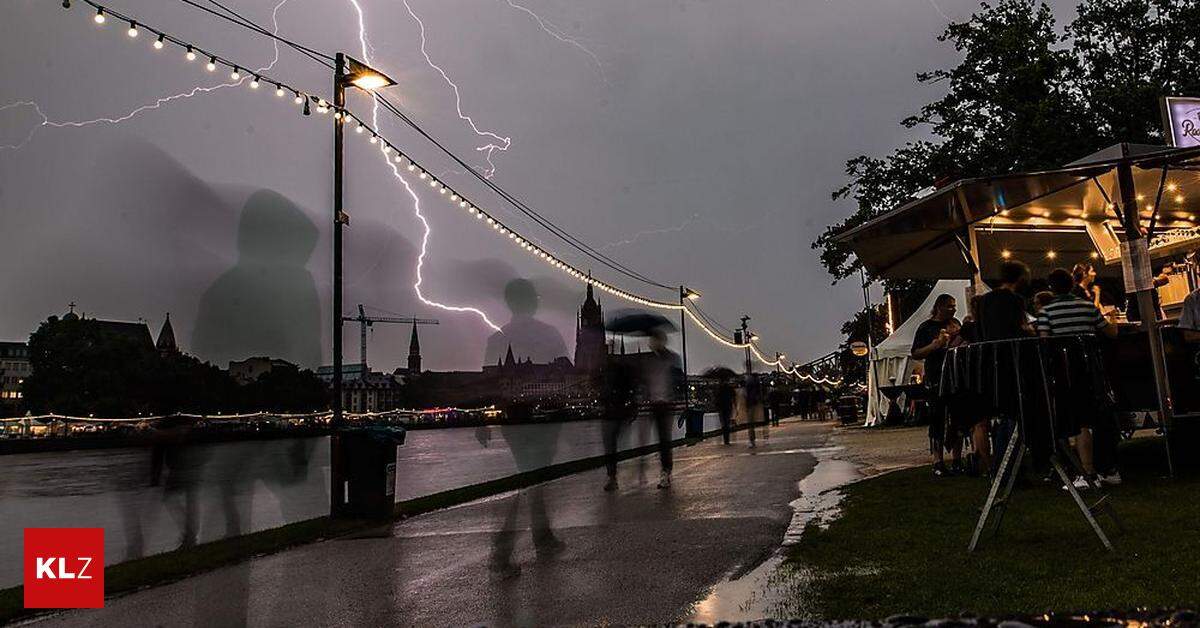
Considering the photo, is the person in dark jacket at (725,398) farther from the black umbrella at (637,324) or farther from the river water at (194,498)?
the black umbrella at (637,324)

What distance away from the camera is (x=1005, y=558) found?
15.1 ft

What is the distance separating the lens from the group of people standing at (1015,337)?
5031 millimetres

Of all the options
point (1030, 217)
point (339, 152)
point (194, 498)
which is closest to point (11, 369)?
point (194, 498)

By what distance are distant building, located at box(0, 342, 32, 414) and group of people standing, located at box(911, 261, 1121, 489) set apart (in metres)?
200

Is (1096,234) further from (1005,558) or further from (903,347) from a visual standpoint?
(903,347)

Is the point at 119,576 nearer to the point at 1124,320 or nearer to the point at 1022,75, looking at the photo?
the point at 1124,320

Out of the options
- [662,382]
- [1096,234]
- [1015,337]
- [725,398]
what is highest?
[1096,234]

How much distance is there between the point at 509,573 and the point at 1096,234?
10.1 meters

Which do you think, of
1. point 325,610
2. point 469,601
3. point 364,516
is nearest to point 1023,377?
point 469,601

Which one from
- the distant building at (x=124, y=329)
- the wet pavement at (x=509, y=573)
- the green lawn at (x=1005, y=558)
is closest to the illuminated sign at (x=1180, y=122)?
the green lawn at (x=1005, y=558)

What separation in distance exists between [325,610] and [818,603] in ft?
9.87

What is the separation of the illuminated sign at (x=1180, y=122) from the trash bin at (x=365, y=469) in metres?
12.1

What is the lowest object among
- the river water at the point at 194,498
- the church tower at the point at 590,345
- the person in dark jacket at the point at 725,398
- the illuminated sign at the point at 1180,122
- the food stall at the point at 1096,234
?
the river water at the point at 194,498

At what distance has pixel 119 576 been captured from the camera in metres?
6.77
